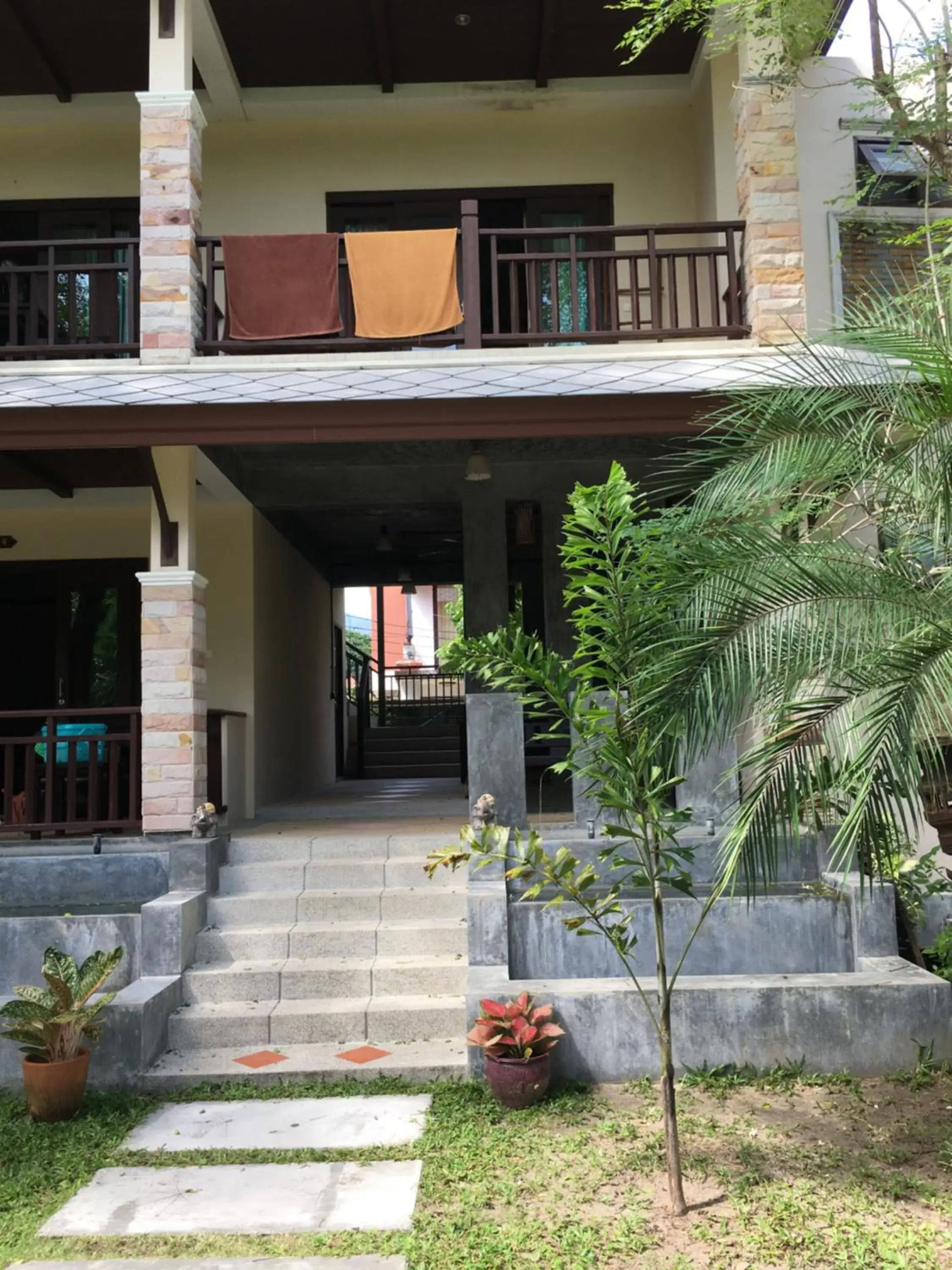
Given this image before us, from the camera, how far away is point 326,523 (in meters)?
12.4

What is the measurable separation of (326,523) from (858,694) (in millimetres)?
9442

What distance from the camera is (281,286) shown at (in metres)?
7.71

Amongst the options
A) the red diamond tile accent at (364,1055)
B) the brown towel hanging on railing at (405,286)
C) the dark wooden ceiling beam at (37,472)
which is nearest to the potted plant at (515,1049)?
the red diamond tile accent at (364,1055)

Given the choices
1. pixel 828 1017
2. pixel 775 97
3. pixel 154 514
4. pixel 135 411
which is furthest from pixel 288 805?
pixel 775 97

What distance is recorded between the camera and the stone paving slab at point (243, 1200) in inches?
146

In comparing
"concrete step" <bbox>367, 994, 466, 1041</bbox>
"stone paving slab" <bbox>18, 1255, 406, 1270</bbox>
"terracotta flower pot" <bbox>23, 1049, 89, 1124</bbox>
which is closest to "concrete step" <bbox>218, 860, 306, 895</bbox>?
"concrete step" <bbox>367, 994, 466, 1041</bbox>

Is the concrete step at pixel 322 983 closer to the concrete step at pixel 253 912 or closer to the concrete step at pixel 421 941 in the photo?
the concrete step at pixel 421 941

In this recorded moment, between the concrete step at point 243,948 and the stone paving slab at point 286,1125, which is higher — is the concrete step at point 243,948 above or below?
above

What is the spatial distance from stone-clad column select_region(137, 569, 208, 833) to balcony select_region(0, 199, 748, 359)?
6.01ft

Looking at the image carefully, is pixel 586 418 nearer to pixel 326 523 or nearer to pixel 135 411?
pixel 135 411

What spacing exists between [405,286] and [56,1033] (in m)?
5.43

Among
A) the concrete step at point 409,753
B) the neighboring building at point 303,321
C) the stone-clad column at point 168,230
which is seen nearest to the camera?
the neighboring building at point 303,321

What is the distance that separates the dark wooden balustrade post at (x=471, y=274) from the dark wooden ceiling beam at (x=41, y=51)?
3.98 m

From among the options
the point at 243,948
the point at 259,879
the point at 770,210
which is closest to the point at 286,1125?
the point at 243,948
